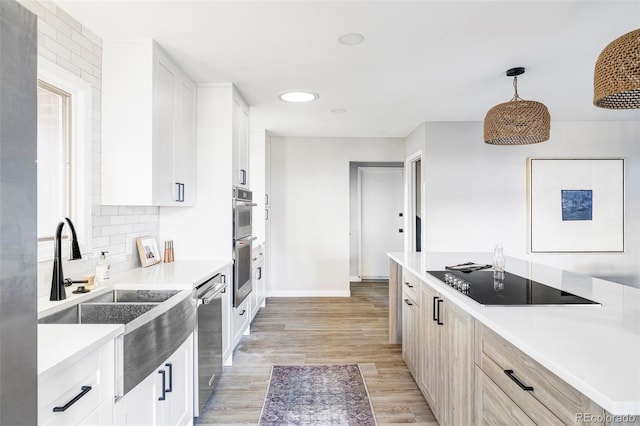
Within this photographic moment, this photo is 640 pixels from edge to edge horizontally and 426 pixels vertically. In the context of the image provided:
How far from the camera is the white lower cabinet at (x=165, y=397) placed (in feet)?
4.50

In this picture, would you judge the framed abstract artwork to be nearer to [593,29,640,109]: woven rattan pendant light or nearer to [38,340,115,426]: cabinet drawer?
[593,29,640,109]: woven rattan pendant light

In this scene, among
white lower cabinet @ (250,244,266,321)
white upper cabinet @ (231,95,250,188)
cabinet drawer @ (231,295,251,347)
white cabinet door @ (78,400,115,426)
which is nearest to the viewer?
white cabinet door @ (78,400,115,426)

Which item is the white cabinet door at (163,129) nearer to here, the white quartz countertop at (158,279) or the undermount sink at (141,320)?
the white quartz countertop at (158,279)

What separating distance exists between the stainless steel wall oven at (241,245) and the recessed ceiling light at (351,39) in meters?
1.52

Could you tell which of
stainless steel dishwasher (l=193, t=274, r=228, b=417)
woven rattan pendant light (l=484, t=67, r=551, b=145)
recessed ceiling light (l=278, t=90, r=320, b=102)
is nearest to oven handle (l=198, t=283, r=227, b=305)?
stainless steel dishwasher (l=193, t=274, r=228, b=417)

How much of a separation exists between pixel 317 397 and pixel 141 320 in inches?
59.2

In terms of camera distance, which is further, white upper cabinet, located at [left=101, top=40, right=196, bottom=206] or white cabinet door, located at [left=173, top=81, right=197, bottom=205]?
white cabinet door, located at [left=173, top=81, right=197, bottom=205]

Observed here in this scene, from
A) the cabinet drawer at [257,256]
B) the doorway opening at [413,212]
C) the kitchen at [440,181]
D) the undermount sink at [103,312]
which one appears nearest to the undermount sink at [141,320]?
the undermount sink at [103,312]

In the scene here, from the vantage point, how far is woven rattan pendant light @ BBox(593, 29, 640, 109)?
4.29ft

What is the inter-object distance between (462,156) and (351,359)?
2759mm

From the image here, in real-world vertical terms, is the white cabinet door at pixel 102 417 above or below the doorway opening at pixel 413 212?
below

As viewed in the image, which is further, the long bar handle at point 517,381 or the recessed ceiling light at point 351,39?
Answer: the recessed ceiling light at point 351,39

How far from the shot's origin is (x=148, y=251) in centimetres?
276

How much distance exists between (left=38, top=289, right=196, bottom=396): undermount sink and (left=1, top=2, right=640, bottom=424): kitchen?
249 millimetres
